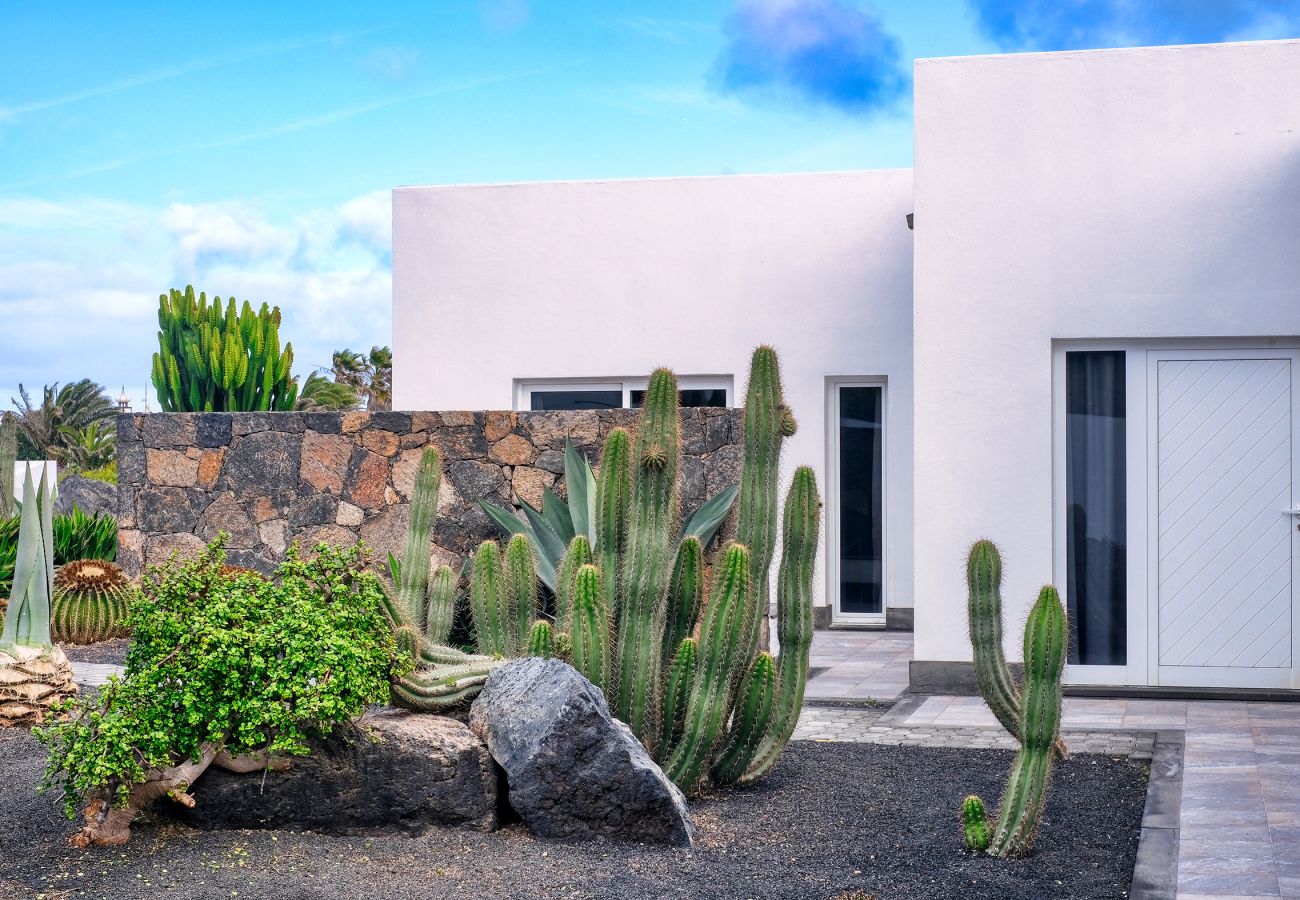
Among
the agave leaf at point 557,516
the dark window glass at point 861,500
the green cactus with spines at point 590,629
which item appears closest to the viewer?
the green cactus with spines at point 590,629

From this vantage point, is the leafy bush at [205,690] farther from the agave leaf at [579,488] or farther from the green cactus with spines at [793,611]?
the agave leaf at [579,488]

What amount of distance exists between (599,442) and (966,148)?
3227 millimetres

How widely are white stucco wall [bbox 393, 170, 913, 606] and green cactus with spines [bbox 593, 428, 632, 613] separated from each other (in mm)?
6863

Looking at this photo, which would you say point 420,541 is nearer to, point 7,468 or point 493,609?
point 493,609

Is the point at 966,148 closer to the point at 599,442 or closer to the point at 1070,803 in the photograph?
the point at 599,442

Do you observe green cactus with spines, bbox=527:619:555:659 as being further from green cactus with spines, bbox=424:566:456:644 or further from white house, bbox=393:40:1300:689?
white house, bbox=393:40:1300:689

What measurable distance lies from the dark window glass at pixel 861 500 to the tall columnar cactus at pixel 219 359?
18.6ft

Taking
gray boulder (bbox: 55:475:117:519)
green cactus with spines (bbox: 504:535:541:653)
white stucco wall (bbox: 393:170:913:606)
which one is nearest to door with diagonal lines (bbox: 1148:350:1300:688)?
white stucco wall (bbox: 393:170:913:606)

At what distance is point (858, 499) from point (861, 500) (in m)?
0.03

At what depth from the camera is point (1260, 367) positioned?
8.59 meters

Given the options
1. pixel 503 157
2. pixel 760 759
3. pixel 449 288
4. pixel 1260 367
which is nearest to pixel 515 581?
pixel 760 759

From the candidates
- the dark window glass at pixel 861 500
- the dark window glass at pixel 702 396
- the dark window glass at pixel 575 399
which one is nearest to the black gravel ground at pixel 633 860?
the dark window glass at pixel 861 500

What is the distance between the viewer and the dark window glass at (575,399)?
12.9 m

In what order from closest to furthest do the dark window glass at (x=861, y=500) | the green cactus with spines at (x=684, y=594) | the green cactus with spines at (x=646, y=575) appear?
the green cactus with spines at (x=646, y=575)
the green cactus with spines at (x=684, y=594)
the dark window glass at (x=861, y=500)
